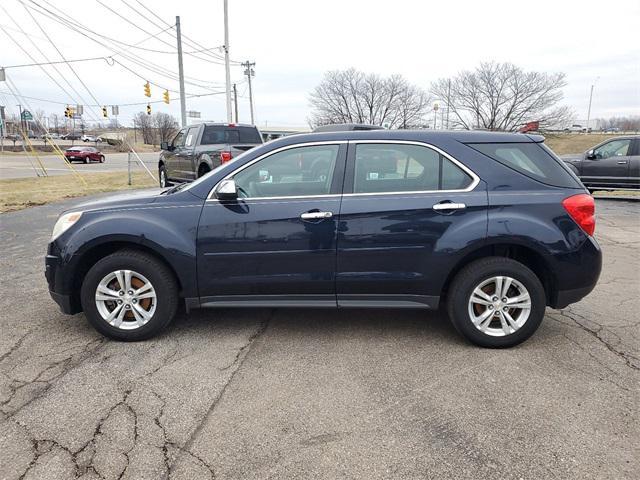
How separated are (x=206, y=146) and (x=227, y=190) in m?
7.64

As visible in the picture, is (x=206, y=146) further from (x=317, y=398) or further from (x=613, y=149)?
(x=613, y=149)

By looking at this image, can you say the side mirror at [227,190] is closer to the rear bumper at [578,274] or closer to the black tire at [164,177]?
the rear bumper at [578,274]

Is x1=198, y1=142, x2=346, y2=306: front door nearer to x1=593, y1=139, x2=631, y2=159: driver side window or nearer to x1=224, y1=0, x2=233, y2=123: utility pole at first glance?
x1=593, y1=139, x2=631, y2=159: driver side window

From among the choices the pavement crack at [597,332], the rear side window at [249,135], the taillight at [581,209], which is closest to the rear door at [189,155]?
the rear side window at [249,135]

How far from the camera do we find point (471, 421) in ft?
9.39

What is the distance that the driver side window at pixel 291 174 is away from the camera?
389 cm

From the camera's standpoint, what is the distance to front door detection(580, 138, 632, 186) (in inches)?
520

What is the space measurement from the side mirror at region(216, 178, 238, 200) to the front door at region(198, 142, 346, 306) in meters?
0.06

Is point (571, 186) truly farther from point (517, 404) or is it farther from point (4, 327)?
point (4, 327)

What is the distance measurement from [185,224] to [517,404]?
2.75 m

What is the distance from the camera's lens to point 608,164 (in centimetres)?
1330

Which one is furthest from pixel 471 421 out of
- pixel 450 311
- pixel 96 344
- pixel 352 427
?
pixel 96 344

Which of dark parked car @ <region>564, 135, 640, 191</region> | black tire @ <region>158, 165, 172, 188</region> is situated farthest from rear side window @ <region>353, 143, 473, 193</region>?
dark parked car @ <region>564, 135, 640, 191</region>

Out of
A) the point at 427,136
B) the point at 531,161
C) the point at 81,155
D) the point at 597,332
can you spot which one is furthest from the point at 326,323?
the point at 81,155
